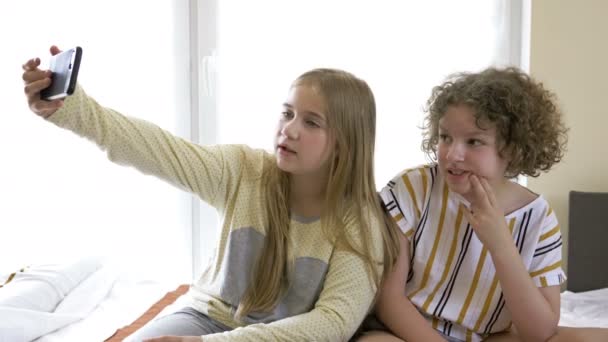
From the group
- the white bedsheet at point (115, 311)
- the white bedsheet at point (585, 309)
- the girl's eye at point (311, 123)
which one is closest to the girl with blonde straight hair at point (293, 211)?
the girl's eye at point (311, 123)

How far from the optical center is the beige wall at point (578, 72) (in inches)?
91.4

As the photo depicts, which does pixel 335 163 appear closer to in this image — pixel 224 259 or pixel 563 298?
pixel 224 259

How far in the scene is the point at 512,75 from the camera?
1402 mm

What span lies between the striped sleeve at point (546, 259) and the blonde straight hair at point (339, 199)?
11.3 inches

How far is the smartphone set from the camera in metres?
1.10

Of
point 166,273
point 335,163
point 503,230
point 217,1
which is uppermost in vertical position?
point 217,1

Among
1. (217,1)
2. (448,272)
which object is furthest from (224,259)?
(217,1)

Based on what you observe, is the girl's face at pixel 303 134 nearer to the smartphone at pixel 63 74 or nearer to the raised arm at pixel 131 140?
the raised arm at pixel 131 140

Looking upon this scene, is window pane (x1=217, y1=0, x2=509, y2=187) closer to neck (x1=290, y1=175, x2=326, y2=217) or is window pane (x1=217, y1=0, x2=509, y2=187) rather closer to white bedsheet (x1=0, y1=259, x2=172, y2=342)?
white bedsheet (x1=0, y1=259, x2=172, y2=342)

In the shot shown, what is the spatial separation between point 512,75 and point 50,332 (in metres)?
1.32

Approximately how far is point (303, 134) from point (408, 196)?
27 cm

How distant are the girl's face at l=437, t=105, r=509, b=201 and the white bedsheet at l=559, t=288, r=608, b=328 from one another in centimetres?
80

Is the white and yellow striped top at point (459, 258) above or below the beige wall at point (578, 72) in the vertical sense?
below

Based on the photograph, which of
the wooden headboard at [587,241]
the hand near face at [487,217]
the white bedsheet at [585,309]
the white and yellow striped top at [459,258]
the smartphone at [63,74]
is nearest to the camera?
the smartphone at [63,74]
